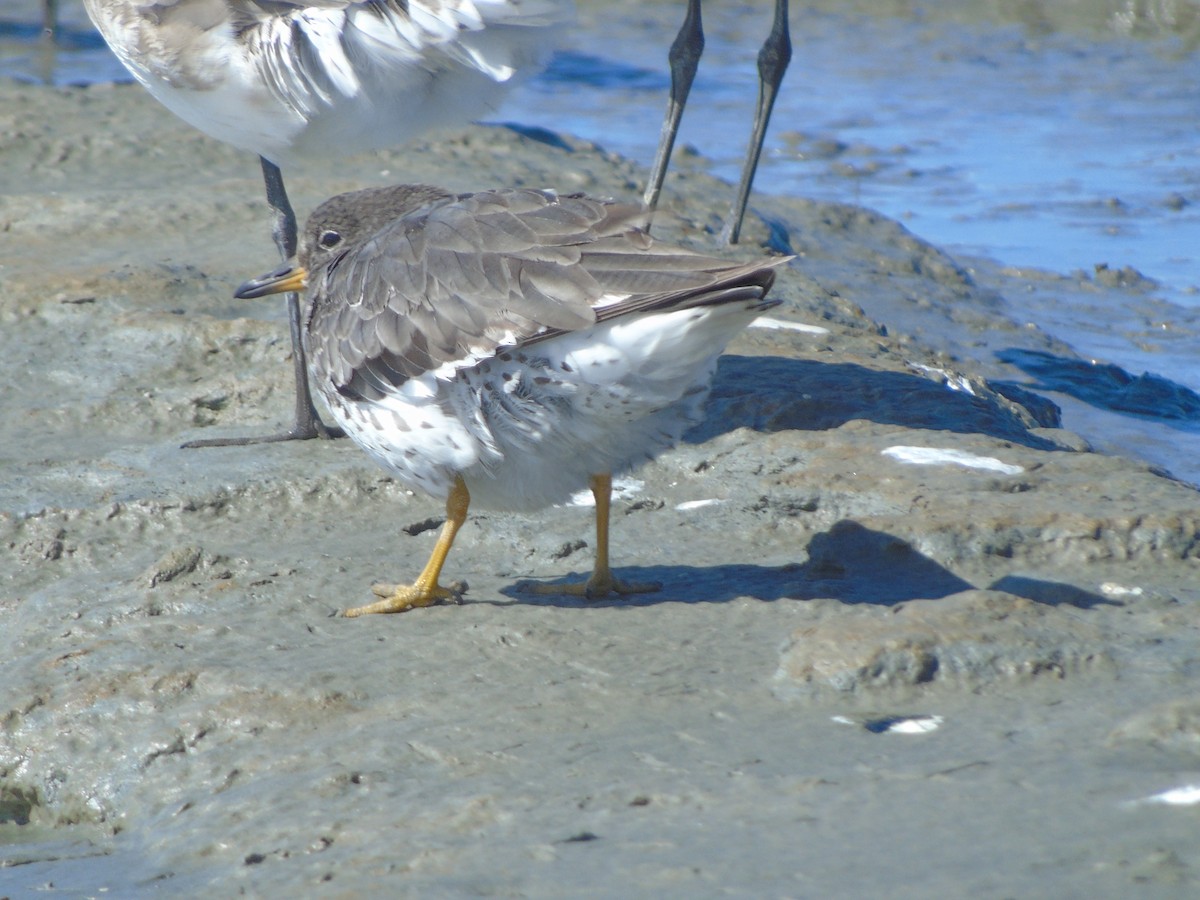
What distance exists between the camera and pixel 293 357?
570 cm

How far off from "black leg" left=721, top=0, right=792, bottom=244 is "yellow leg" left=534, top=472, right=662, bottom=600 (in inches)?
133

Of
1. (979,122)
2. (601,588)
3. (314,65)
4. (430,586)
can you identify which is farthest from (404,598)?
(979,122)

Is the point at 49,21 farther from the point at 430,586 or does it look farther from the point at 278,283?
the point at 430,586

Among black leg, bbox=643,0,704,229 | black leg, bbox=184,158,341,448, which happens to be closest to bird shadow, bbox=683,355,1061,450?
black leg, bbox=184,158,341,448

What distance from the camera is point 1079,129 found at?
11992 mm

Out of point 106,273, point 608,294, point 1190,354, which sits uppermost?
point 608,294

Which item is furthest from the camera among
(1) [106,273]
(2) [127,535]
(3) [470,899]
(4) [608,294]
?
(1) [106,273]

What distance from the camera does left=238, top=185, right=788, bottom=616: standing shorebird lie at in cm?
372

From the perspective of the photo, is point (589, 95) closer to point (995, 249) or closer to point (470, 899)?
point (995, 249)

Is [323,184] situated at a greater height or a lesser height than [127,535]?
greater

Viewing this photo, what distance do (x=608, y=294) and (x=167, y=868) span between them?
175 centimetres

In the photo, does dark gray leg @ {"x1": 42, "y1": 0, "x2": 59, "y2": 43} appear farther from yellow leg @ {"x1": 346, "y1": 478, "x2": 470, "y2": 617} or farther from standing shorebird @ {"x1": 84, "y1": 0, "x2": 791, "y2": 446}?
yellow leg @ {"x1": 346, "y1": 478, "x2": 470, "y2": 617}

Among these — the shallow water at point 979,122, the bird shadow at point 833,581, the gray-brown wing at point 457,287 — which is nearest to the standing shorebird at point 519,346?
the gray-brown wing at point 457,287

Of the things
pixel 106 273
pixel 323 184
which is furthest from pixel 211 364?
pixel 323 184
